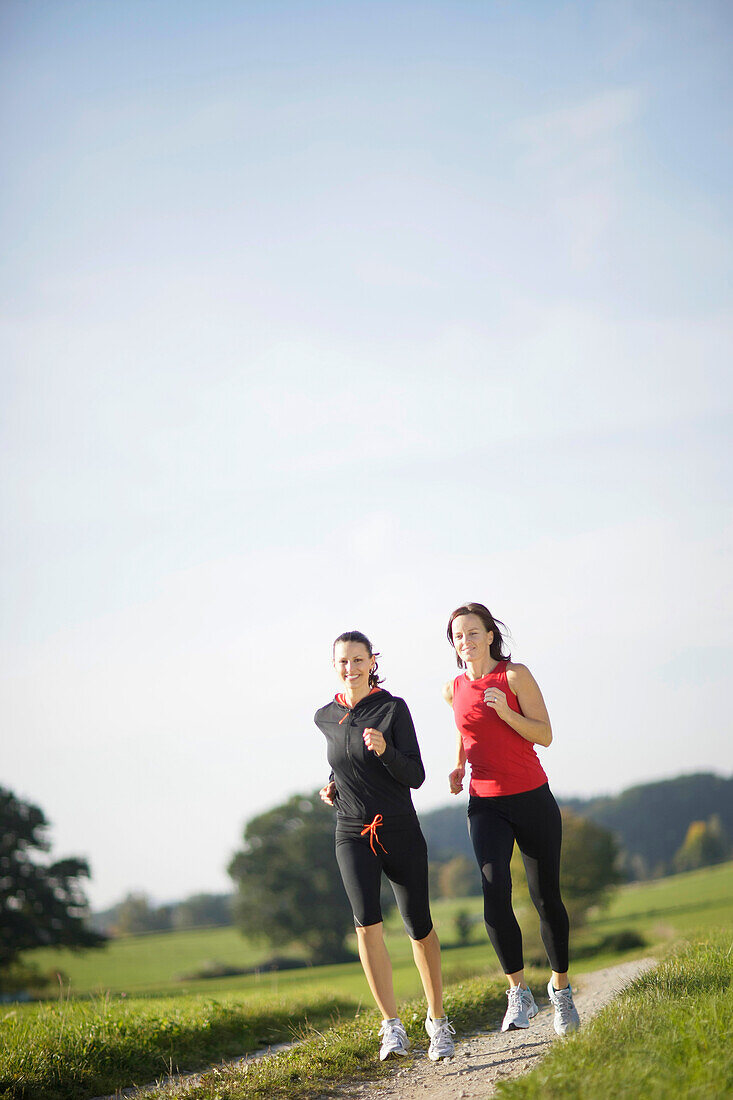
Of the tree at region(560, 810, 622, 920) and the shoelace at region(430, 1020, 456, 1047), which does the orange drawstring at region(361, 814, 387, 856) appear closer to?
the shoelace at region(430, 1020, 456, 1047)

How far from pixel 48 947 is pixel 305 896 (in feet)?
37.9

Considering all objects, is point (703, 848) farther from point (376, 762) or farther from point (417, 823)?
point (376, 762)

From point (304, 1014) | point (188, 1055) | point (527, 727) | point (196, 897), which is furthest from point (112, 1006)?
point (196, 897)

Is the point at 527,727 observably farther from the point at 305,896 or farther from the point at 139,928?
the point at 139,928

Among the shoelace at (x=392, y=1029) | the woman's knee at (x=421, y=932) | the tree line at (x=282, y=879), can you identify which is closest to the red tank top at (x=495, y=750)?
the woman's knee at (x=421, y=932)

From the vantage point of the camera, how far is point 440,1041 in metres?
5.19

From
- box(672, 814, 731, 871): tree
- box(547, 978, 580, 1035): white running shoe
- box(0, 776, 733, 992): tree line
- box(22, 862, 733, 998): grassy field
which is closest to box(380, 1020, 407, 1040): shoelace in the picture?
box(547, 978, 580, 1035): white running shoe

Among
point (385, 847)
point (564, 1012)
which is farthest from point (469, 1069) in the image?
point (385, 847)

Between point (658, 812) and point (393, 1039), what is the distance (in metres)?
70.0

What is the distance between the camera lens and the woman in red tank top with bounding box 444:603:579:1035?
5.24 metres

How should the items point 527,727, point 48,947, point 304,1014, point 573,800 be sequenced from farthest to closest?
point 573,800
point 48,947
point 304,1014
point 527,727

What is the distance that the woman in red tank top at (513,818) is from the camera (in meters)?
5.24

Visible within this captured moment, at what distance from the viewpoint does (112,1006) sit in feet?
24.1

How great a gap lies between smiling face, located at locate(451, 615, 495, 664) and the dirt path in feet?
7.38
